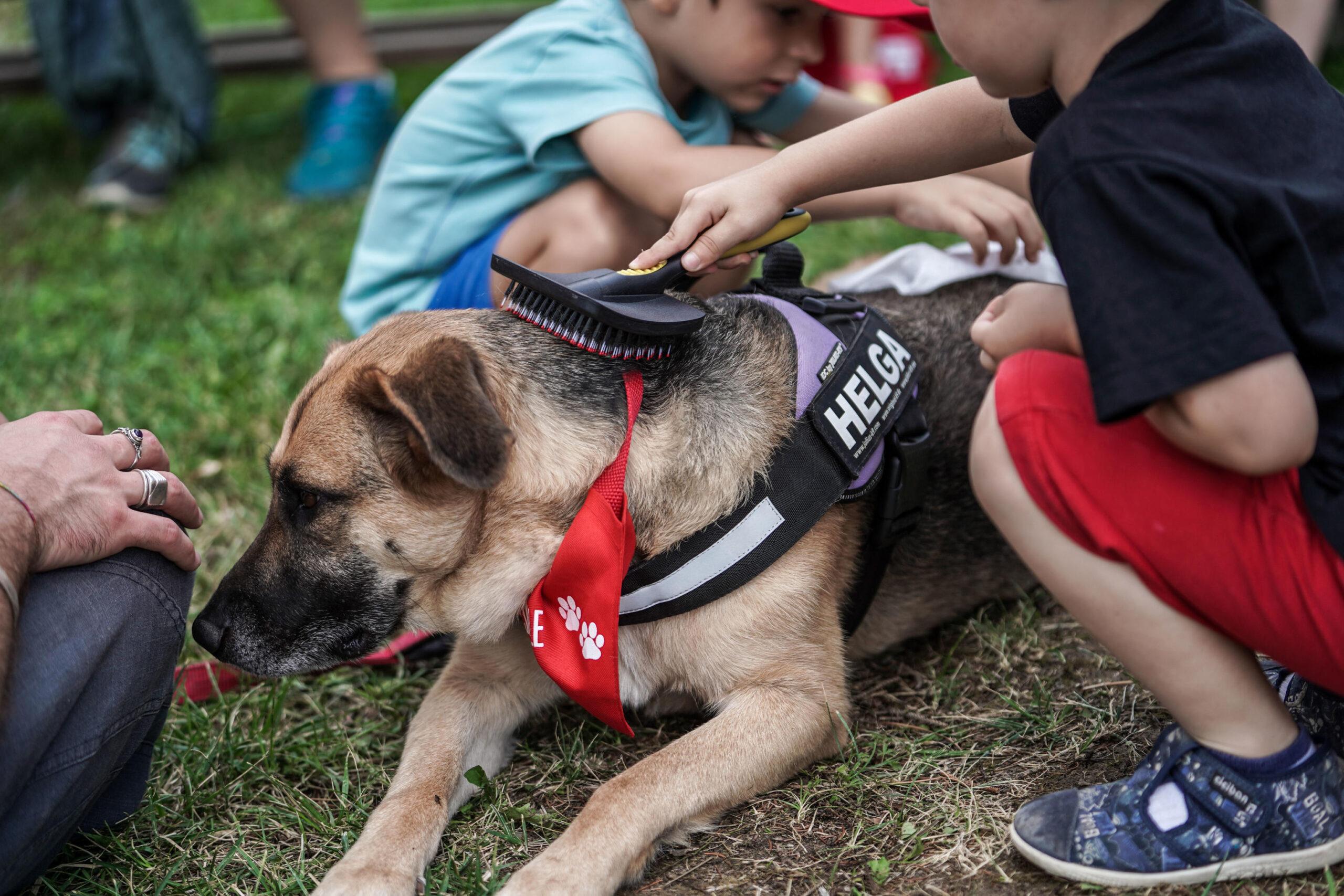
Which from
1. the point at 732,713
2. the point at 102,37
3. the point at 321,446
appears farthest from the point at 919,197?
the point at 102,37

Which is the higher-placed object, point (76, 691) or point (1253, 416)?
point (1253, 416)

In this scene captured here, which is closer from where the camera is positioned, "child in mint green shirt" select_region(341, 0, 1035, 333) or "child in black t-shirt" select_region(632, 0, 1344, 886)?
"child in black t-shirt" select_region(632, 0, 1344, 886)

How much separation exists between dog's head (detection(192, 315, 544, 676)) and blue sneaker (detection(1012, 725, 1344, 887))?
49.6 inches

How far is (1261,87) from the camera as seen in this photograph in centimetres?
Answer: 188

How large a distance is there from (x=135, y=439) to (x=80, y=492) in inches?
10.8

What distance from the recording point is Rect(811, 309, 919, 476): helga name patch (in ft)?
8.69

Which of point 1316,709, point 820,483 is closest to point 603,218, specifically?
point 820,483

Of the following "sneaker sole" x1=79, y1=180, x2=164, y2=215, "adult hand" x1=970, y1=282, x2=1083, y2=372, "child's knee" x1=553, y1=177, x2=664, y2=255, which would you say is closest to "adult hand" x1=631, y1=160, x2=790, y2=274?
"adult hand" x1=970, y1=282, x2=1083, y2=372

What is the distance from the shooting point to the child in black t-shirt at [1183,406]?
1707mm

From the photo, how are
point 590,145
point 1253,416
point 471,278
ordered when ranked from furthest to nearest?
1. point 471,278
2. point 590,145
3. point 1253,416

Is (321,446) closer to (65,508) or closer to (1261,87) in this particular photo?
(65,508)

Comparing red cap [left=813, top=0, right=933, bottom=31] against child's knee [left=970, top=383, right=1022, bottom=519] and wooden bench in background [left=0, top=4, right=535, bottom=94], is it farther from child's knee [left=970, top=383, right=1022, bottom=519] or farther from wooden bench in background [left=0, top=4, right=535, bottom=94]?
wooden bench in background [left=0, top=4, right=535, bottom=94]

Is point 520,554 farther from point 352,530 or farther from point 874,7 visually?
point 874,7

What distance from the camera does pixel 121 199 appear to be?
23.7 feet
